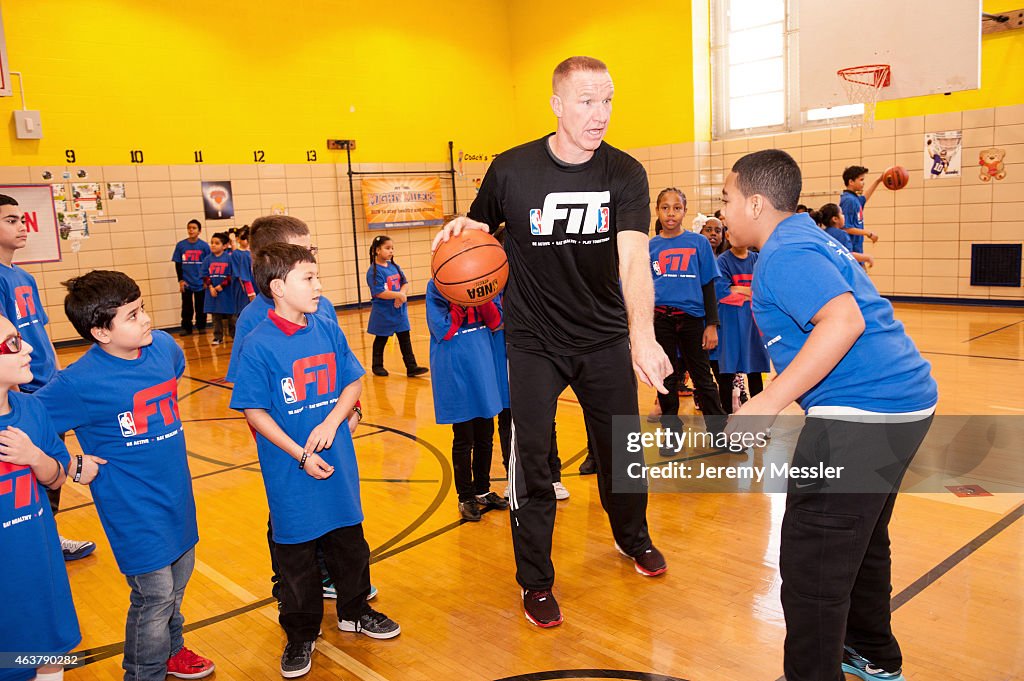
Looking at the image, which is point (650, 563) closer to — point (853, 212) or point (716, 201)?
point (853, 212)

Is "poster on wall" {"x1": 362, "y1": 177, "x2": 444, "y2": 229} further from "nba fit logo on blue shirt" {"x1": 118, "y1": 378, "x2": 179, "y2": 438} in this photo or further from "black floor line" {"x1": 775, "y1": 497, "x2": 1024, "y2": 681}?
"black floor line" {"x1": 775, "y1": 497, "x2": 1024, "y2": 681}

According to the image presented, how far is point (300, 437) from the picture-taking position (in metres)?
2.90

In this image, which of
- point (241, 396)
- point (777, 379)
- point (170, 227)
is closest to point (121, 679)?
point (241, 396)

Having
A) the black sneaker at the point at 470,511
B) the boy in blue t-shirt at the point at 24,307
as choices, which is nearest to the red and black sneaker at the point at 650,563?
the black sneaker at the point at 470,511

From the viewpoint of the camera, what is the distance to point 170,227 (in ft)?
39.8

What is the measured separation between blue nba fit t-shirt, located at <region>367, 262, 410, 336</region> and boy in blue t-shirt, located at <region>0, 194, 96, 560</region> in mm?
4371

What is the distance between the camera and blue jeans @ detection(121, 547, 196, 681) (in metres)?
2.66

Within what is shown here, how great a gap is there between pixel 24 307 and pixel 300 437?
2.18 m

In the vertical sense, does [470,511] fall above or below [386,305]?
below

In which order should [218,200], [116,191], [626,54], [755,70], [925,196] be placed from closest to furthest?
[925,196] < [116,191] < [218,200] < [755,70] < [626,54]

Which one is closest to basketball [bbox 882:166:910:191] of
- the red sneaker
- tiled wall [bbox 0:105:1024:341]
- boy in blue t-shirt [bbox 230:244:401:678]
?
tiled wall [bbox 0:105:1024:341]

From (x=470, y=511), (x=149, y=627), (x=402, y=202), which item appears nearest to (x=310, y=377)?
(x=149, y=627)

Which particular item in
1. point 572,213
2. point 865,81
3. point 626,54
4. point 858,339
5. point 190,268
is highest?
point 626,54

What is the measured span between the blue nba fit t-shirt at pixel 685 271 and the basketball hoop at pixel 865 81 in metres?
5.79
